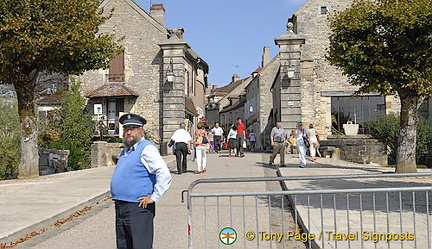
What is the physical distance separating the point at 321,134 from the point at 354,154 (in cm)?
462

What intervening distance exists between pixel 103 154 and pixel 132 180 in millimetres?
16228

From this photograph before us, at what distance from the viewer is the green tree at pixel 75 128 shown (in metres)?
23.1

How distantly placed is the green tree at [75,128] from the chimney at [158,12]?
6990mm

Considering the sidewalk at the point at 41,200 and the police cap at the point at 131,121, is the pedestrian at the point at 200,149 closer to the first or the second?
the sidewalk at the point at 41,200

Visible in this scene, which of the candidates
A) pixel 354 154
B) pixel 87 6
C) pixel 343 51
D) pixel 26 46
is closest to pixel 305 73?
pixel 354 154

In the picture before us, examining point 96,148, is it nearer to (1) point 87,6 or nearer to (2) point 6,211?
(1) point 87,6

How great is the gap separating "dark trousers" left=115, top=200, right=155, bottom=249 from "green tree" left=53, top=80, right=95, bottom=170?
62.7 feet

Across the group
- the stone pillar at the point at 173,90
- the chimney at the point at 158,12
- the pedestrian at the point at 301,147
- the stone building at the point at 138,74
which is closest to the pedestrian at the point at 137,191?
the pedestrian at the point at 301,147

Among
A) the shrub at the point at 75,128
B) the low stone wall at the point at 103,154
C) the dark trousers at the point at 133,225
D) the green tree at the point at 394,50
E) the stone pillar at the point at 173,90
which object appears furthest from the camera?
the stone pillar at the point at 173,90

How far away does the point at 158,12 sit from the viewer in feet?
94.9

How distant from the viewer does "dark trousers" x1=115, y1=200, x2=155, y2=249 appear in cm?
430

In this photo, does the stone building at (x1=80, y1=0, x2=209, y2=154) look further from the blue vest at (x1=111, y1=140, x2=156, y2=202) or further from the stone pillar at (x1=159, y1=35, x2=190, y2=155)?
the blue vest at (x1=111, y1=140, x2=156, y2=202)

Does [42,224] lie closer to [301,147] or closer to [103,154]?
[301,147]

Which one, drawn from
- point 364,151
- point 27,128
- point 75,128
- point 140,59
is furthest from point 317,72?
point 27,128
